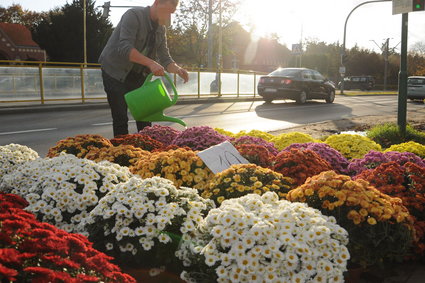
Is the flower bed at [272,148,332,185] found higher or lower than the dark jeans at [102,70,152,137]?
lower

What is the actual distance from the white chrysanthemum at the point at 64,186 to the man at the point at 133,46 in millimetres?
1592

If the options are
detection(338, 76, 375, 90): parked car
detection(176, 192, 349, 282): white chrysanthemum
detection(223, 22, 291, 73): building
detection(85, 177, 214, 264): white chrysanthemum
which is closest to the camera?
detection(176, 192, 349, 282): white chrysanthemum

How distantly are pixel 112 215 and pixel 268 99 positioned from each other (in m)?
16.7

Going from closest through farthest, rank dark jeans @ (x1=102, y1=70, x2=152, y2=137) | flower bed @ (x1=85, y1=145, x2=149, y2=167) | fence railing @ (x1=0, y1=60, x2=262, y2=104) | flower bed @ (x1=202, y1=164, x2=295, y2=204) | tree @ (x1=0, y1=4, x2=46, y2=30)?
flower bed @ (x1=202, y1=164, x2=295, y2=204) < flower bed @ (x1=85, y1=145, x2=149, y2=167) < dark jeans @ (x1=102, y1=70, x2=152, y2=137) < fence railing @ (x1=0, y1=60, x2=262, y2=104) < tree @ (x1=0, y1=4, x2=46, y2=30)

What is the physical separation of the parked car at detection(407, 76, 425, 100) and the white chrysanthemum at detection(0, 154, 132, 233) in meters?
24.8

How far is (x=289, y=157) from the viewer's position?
315 centimetres

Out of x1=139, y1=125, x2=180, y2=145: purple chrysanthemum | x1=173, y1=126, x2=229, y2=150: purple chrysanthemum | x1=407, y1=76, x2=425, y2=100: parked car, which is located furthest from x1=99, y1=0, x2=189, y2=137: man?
x1=407, y1=76, x2=425, y2=100: parked car

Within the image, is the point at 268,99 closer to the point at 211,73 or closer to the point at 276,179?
the point at 211,73

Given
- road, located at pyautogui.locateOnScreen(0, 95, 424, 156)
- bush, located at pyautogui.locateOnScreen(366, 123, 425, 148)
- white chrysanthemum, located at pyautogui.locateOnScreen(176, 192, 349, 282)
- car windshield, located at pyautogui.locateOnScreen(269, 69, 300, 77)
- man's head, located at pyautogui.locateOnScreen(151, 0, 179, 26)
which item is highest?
man's head, located at pyautogui.locateOnScreen(151, 0, 179, 26)

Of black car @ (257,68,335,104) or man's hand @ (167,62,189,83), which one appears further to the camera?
black car @ (257,68,335,104)

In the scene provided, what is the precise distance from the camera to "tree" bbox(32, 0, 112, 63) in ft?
121

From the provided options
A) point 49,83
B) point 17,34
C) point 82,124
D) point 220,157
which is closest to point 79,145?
point 220,157

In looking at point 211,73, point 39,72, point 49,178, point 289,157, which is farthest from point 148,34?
point 211,73

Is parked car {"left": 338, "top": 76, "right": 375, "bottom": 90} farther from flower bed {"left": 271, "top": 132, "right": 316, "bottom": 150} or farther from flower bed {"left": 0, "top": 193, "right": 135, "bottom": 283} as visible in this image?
flower bed {"left": 0, "top": 193, "right": 135, "bottom": 283}
